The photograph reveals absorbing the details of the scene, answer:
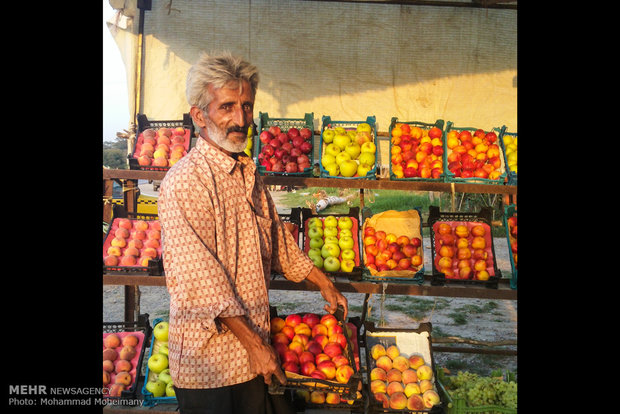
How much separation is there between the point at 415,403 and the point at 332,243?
1.54 metres

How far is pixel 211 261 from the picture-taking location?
195 centimetres

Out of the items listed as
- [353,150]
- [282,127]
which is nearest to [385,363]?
[353,150]

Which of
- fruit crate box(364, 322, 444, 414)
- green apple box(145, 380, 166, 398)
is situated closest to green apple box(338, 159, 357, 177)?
fruit crate box(364, 322, 444, 414)

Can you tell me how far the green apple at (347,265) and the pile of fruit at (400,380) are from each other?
0.71 meters

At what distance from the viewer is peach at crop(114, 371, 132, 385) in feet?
10.6

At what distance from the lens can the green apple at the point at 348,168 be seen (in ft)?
12.9

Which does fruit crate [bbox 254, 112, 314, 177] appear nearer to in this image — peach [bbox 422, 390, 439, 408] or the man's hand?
the man's hand

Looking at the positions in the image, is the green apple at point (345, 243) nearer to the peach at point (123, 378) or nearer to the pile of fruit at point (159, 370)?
the pile of fruit at point (159, 370)

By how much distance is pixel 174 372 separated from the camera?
2.12 meters

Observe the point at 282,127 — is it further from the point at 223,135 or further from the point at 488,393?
the point at 488,393

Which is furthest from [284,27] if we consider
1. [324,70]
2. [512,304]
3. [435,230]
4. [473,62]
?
[512,304]

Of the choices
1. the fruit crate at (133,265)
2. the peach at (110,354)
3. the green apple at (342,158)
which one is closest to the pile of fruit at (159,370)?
the peach at (110,354)

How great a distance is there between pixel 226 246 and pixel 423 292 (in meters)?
1.99
